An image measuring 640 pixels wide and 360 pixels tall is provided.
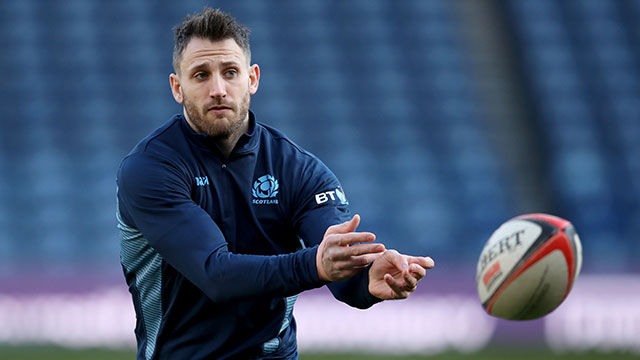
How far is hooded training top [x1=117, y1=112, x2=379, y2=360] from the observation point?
11.7 feet

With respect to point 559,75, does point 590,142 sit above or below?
below

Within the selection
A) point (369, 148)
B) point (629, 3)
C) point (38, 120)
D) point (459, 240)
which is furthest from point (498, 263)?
point (629, 3)

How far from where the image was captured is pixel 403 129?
1306 cm

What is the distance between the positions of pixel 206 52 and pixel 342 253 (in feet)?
3.69

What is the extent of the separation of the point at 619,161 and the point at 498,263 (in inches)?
A: 338

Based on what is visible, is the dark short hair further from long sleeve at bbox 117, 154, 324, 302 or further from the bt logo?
the bt logo

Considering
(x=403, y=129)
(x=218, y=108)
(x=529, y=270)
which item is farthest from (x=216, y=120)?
(x=403, y=129)

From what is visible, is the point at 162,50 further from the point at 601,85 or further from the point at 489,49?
the point at 601,85

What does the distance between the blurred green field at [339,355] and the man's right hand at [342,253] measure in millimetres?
5718

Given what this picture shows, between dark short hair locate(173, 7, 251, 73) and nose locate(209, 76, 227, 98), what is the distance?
0.18 meters

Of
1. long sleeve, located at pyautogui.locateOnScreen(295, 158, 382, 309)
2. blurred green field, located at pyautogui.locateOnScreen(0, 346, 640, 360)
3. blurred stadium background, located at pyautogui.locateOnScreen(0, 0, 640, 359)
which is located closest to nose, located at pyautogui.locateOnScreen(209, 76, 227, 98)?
long sleeve, located at pyautogui.locateOnScreen(295, 158, 382, 309)

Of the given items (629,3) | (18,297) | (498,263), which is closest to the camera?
(498,263)

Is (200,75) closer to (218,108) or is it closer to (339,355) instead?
(218,108)

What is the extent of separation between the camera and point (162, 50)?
13.6 m
